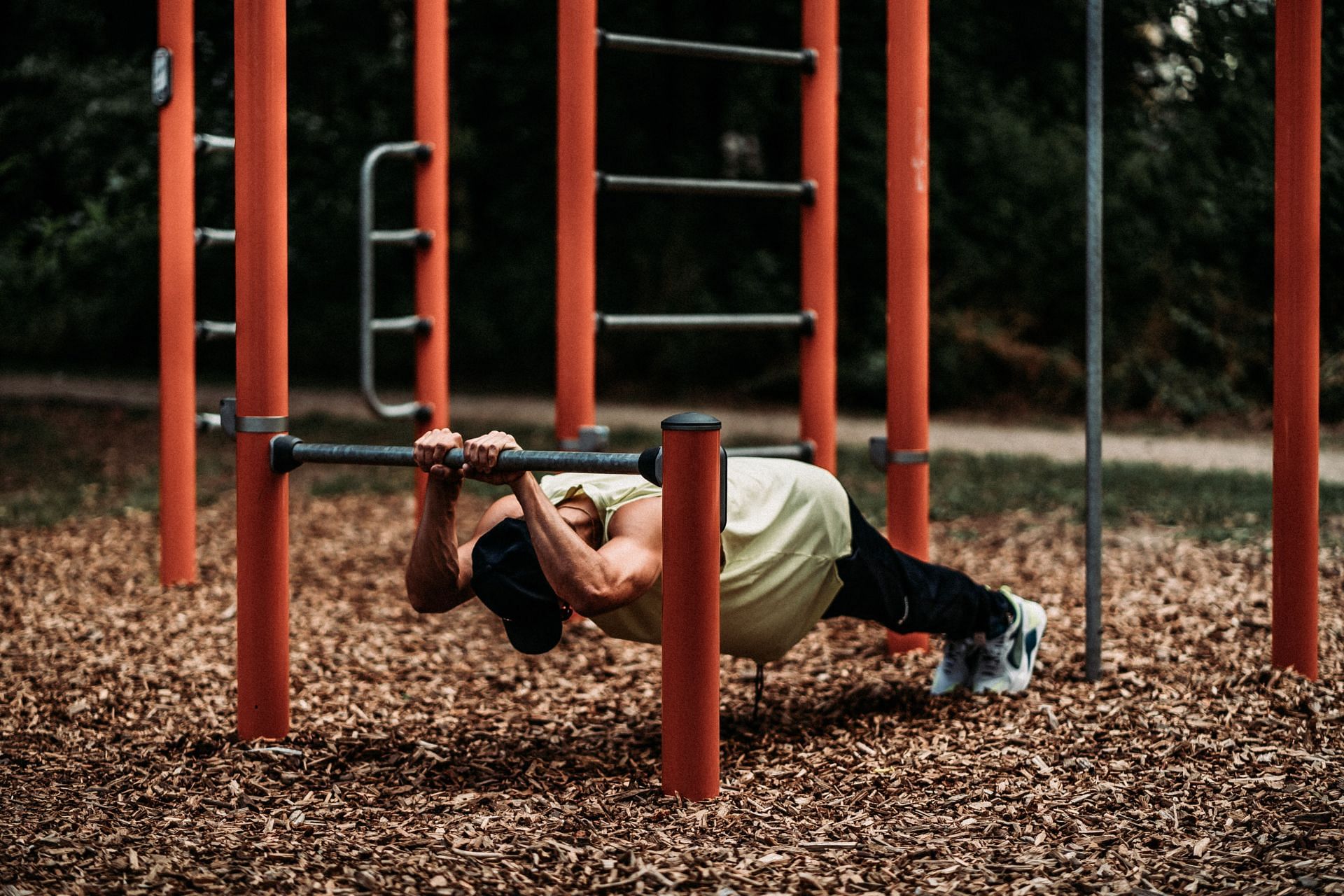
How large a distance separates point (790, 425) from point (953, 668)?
23.7 ft

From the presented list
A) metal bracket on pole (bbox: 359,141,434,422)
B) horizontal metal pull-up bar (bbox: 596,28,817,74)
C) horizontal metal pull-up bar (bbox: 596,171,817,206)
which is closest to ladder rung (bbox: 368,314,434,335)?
metal bracket on pole (bbox: 359,141,434,422)

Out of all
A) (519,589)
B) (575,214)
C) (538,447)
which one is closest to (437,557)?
(519,589)

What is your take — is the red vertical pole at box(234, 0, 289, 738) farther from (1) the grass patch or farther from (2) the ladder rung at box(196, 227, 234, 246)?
(1) the grass patch

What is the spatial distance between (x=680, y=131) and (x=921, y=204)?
935 centimetres

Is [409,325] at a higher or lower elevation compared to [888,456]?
higher

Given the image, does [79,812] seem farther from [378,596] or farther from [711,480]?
[378,596]

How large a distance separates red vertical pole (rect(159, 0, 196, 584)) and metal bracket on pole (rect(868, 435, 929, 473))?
97.1 inches

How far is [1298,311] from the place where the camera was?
354 cm

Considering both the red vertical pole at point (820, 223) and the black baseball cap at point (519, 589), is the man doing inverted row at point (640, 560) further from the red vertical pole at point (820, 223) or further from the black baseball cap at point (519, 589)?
the red vertical pole at point (820, 223)

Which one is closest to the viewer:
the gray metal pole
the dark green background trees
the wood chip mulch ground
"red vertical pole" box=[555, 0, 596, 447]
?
the wood chip mulch ground

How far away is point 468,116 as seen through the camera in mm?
13773

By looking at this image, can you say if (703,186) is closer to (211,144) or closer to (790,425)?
(211,144)

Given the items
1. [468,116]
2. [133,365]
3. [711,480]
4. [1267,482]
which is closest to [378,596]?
[711,480]

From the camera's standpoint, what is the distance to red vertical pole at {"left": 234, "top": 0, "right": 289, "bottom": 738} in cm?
313
